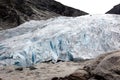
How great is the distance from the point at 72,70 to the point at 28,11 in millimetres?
11632

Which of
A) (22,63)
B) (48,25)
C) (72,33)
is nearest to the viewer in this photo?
(22,63)

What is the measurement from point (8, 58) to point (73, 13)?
11.6 meters

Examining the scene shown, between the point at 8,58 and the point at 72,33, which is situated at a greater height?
the point at 72,33

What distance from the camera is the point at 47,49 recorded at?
10703 millimetres

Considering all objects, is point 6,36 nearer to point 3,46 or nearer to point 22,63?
point 3,46

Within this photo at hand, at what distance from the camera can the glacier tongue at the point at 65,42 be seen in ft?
33.9

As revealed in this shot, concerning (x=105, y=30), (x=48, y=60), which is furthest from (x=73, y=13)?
(x=48, y=60)

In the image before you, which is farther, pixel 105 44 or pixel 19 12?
pixel 19 12

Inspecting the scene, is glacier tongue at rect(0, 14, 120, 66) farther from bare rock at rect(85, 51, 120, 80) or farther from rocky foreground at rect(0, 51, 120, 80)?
bare rock at rect(85, 51, 120, 80)

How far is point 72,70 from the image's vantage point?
8.52 meters

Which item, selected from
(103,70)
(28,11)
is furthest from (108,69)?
(28,11)

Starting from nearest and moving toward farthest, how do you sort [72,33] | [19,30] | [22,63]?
[22,63] < [72,33] < [19,30]

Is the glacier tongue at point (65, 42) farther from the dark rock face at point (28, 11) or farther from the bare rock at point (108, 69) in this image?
→ the dark rock face at point (28, 11)

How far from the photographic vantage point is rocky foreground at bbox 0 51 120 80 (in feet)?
18.0
